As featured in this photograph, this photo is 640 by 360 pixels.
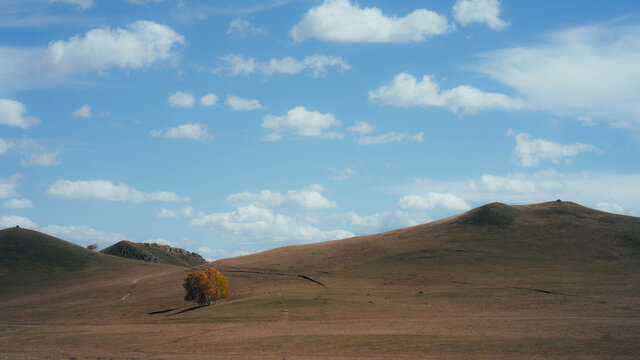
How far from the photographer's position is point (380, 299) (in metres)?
69.2

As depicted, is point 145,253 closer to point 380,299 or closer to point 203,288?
point 203,288

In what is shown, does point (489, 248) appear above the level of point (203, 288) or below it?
above

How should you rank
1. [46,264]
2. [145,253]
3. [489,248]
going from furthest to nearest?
[145,253] → [46,264] → [489,248]

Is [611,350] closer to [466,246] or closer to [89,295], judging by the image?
[466,246]

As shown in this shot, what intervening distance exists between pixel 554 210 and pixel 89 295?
89564 millimetres

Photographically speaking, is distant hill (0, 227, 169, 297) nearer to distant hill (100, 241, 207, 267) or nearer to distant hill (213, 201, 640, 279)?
distant hill (213, 201, 640, 279)

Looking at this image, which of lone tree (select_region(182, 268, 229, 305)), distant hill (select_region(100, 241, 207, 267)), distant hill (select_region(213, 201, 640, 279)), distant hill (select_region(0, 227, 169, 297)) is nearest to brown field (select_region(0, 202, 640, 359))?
distant hill (select_region(213, 201, 640, 279))

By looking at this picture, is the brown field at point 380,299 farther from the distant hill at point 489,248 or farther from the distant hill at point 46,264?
the distant hill at point 46,264

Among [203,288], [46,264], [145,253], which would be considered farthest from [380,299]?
[145,253]

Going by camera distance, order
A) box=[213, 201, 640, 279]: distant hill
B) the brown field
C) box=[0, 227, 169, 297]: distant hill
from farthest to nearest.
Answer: box=[0, 227, 169, 297]: distant hill < box=[213, 201, 640, 279]: distant hill < the brown field

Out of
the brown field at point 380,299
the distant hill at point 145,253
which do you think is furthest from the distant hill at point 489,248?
the distant hill at point 145,253

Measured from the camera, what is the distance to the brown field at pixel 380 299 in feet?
150

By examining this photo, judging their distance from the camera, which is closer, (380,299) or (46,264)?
A: (380,299)

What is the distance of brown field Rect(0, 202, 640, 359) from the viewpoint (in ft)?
150
